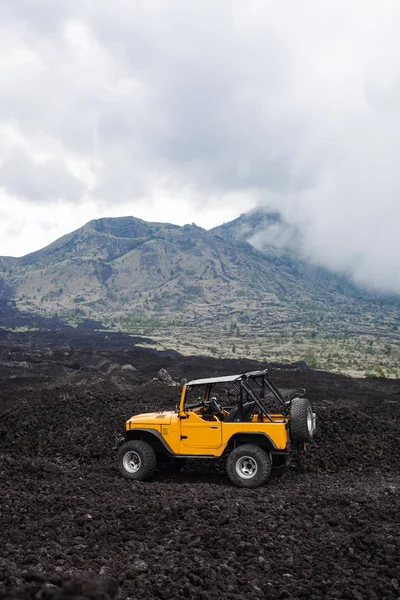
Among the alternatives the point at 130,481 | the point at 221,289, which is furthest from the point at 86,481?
the point at 221,289

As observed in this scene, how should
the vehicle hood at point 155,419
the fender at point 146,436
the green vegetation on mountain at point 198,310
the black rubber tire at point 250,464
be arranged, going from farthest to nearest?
the green vegetation on mountain at point 198,310
the vehicle hood at point 155,419
the fender at point 146,436
the black rubber tire at point 250,464

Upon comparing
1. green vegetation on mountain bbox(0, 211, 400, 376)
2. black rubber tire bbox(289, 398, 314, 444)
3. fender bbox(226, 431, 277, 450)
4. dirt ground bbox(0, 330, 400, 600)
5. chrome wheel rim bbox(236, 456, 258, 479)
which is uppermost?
green vegetation on mountain bbox(0, 211, 400, 376)

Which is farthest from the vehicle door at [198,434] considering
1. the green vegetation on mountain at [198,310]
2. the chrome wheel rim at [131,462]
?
the green vegetation on mountain at [198,310]

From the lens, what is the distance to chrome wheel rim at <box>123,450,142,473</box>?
9828 mm

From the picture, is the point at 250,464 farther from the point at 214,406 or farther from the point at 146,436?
the point at 146,436

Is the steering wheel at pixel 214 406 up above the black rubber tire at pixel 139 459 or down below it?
above

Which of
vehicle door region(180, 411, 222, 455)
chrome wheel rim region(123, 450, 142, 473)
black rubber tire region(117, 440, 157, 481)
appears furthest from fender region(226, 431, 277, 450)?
chrome wheel rim region(123, 450, 142, 473)

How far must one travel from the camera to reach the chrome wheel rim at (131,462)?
9.83 metres

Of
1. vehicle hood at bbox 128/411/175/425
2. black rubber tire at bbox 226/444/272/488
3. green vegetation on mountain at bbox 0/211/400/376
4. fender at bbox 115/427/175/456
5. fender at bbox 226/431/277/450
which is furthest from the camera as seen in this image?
green vegetation on mountain at bbox 0/211/400/376

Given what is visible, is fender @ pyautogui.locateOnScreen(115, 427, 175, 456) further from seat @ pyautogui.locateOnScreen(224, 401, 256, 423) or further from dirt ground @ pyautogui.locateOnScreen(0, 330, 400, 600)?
seat @ pyautogui.locateOnScreen(224, 401, 256, 423)

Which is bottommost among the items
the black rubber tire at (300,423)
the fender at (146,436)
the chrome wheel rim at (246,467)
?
the chrome wheel rim at (246,467)

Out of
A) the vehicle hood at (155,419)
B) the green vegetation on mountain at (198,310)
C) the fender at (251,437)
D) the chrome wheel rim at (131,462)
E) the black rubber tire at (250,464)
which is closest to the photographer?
the black rubber tire at (250,464)

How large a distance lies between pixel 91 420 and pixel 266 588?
9236mm

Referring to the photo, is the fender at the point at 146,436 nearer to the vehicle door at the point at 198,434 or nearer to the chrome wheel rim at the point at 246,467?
the vehicle door at the point at 198,434
